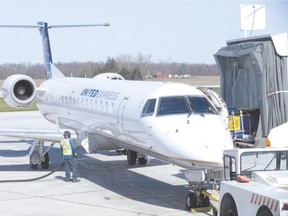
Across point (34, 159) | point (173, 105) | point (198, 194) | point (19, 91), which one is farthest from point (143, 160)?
point (198, 194)

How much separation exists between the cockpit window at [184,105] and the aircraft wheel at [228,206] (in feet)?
14.2

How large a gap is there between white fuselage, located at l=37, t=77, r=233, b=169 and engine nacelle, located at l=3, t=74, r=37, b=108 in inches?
64.3

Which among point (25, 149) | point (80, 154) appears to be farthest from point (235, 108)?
point (25, 149)

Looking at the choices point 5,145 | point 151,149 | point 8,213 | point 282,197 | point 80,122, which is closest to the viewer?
point 282,197

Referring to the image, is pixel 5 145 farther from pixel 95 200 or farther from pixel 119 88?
pixel 95 200

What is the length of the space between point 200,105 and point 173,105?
646 millimetres

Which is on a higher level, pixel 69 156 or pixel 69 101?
pixel 69 101

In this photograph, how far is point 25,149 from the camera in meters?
27.2

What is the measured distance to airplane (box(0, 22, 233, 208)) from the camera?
1335cm

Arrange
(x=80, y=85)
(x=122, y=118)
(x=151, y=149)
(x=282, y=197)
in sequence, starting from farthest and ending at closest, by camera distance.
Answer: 1. (x=80, y=85)
2. (x=122, y=118)
3. (x=151, y=149)
4. (x=282, y=197)

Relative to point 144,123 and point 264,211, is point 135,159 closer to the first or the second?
point 144,123

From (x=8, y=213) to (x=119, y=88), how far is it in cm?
587

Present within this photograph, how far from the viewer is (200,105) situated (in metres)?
14.7

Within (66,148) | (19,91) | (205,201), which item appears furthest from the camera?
(19,91)
